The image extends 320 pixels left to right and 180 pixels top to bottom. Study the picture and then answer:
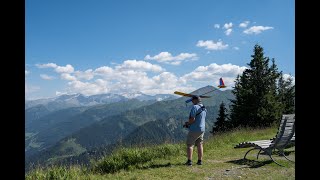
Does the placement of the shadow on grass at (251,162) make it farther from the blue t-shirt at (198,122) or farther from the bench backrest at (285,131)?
the blue t-shirt at (198,122)

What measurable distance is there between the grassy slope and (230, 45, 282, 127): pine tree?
30589mm

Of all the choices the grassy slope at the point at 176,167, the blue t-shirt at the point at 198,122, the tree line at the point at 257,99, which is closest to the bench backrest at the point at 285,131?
the grassy slope at the point at 176,167

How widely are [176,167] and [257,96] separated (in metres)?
38.6

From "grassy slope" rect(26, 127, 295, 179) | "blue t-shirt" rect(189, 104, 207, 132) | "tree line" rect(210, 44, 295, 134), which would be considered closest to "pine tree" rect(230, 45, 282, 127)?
"tree line" rect(210, 44, 295, 134)

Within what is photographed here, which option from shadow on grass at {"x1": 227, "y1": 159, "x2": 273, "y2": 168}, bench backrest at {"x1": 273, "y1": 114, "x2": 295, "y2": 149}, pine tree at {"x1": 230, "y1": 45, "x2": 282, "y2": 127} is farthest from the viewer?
pine tree at {"x1": 230, "y1": 45, "x2": 282, "y2": 127}

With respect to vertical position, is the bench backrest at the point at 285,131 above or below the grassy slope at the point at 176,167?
above

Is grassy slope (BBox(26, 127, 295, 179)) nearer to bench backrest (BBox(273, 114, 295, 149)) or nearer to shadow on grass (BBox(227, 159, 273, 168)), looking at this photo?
shadow on grass (BBox(227, 159, 273, 168))

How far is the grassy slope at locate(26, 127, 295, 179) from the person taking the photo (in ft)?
29.7

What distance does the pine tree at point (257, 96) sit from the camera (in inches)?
1764

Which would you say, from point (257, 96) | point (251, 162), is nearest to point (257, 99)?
point (257, 96)

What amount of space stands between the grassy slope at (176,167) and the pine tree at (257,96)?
30589 mm

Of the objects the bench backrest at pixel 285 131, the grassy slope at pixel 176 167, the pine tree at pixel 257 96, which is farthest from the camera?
the pine tree at pixel 257 96
